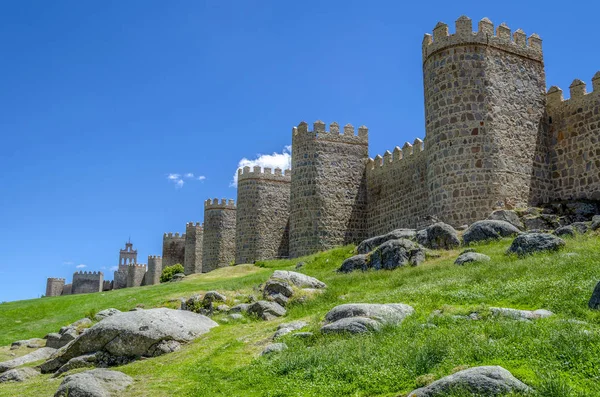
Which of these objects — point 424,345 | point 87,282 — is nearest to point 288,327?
point 424,345

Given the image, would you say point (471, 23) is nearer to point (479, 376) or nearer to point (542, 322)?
point (542, 322)

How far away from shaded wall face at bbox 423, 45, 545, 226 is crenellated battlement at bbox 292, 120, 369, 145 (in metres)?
11.5

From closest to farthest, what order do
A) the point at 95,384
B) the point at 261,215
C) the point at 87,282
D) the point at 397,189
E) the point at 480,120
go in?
the point at 95,384 → the point at 480,120 → the point at 397,189 → the point at 261,215 → the point at 87,282

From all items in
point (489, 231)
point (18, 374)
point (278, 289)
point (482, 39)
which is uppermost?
point (482, 39)

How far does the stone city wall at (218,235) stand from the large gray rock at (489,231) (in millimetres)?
34334

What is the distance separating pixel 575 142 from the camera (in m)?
24.0

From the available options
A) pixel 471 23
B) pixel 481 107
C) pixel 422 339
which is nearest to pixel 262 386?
pixel 422 339

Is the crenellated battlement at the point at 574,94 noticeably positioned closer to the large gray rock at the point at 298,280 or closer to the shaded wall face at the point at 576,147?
the shaded wall face at the point at 576,147

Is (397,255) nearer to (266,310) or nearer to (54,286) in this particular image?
(266,310)

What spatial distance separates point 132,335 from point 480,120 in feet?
53.0

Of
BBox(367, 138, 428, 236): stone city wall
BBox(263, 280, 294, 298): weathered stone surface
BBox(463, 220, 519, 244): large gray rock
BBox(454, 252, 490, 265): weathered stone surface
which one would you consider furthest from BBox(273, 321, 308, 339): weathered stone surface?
BBox(367, 138, 428, 236): stone city wall

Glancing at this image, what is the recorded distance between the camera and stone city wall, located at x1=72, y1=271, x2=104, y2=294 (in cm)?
7882

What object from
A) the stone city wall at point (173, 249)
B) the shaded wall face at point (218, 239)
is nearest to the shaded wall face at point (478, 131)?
the shaded wall face at point (218, 239)

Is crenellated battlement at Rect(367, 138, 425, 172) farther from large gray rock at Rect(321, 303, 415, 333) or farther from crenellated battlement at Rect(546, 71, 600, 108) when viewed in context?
large gray rock at Rect(321, 303, 415, 333)
